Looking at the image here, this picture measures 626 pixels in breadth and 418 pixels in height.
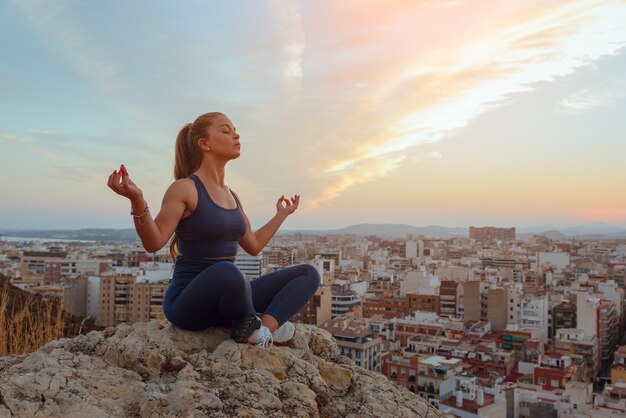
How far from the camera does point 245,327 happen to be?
2.33 meters

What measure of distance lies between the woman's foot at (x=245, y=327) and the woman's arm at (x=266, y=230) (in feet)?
2.06

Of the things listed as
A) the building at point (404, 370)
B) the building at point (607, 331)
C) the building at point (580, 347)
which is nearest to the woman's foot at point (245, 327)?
the building at point (404, 370)

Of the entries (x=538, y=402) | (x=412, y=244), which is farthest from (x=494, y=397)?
(x=412, y=244)

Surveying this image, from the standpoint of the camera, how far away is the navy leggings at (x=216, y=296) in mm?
2334

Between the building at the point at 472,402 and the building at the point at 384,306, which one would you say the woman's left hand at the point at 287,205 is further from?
the building at the point at 384,306

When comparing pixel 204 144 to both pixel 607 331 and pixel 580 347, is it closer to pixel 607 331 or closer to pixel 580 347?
pixel 580 347

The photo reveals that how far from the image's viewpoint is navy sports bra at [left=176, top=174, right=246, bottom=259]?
253 cm

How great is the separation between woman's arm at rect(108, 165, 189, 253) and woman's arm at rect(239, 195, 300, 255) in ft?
1.37

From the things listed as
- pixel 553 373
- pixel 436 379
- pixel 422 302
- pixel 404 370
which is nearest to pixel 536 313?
pixel 422 302

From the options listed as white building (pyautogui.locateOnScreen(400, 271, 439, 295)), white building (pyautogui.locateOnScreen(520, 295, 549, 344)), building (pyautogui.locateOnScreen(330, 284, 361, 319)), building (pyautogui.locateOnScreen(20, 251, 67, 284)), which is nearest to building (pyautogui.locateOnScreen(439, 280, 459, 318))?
white building (pyautogui.locateOnScreen(400, 271, 439, 295))

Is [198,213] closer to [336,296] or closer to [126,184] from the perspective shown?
[126,184]

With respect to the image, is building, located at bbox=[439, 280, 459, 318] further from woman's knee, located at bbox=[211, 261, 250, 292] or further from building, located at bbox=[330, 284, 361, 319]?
woman's knee, located at bbox=[211, 261, 250, 292]

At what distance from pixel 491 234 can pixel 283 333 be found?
126 meters

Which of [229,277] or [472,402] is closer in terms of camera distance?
[229,277]
